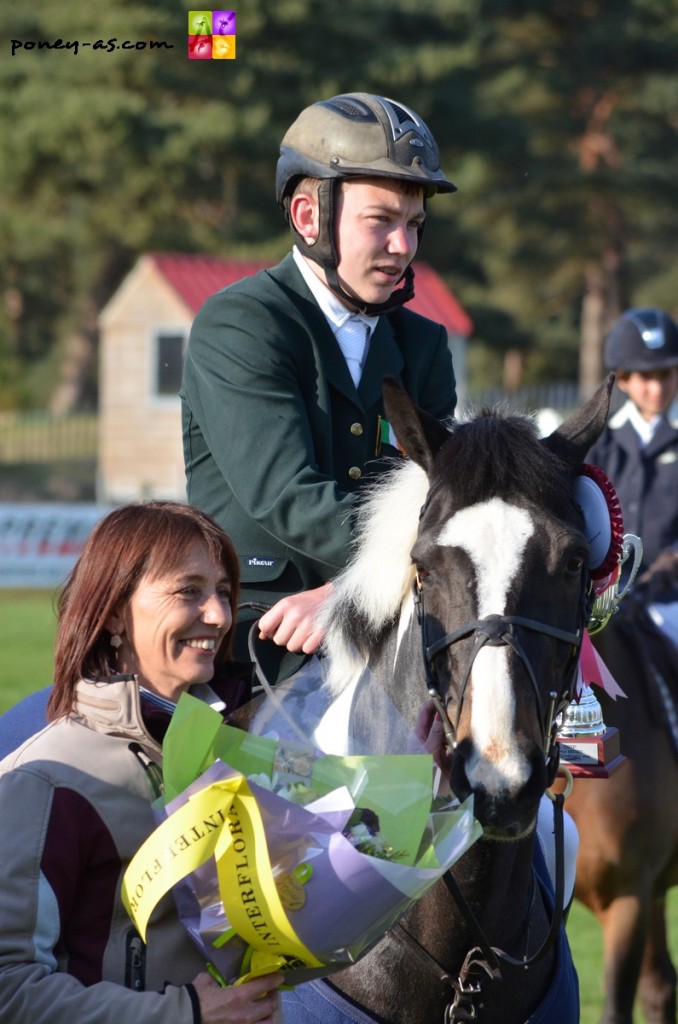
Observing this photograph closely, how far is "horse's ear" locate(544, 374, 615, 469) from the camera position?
3.23m

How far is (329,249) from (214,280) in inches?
1148

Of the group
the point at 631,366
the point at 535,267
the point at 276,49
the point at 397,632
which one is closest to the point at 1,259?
the point at 276,49

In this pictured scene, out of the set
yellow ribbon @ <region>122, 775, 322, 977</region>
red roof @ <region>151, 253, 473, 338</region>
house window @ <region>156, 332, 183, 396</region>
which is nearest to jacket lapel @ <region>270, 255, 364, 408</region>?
yellow ribbon @ <region>122, 775, 322, 977</region>

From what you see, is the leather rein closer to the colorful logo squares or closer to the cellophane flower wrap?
the cellophane flower wrap

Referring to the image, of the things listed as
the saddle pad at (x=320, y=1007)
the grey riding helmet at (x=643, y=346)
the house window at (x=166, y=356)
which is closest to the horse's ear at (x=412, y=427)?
the saddle pad at (x=320, y=1007)

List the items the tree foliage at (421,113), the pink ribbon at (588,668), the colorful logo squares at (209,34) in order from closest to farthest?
the pink ribbon at (588,668), the colorful logo squares at (209,34), the tree foliage at (421,113)

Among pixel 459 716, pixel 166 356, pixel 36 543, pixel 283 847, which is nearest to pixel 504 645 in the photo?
pixel 459 716

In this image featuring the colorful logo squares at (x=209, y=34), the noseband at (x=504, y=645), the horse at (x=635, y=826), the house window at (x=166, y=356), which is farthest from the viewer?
the house window at (x=166, y=356)

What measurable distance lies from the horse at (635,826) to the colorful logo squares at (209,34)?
3497 mm

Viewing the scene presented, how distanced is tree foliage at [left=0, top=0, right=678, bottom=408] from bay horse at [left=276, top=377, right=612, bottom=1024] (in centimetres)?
2713

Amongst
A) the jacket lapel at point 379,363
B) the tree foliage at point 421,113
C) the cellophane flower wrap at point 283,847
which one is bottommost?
the cellophane flower wrap at point 283,847

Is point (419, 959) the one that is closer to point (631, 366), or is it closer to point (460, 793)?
point (460, 793)

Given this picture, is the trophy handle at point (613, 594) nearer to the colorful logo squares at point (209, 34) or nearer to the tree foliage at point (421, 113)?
the colorful logo squares at point (209, 34)

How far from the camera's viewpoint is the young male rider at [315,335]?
11.8 feet
